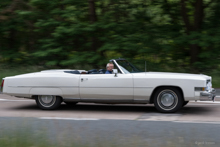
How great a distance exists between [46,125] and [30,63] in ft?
41.0

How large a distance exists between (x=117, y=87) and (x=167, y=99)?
3.93 feet

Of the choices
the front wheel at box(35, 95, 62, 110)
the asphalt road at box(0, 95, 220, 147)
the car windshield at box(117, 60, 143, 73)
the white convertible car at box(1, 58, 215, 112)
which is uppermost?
the car windshield at box(117, 60, 143, 73)

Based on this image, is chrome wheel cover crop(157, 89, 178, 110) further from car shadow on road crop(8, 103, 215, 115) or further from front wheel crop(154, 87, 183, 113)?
car shadow on road crop(8, 103, 215, 115)

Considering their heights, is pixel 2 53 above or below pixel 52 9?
below

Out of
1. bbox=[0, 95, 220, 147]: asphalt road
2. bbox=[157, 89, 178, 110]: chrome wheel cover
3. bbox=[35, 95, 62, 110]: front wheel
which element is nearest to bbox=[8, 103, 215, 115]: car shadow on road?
bbox=[0, 95, 220, 147]: asphalt road

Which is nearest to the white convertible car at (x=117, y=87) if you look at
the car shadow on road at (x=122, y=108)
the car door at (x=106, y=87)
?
the car door at (x=106, y=87)

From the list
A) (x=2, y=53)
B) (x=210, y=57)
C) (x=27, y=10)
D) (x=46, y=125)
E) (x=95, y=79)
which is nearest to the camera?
(x=46, y=125)

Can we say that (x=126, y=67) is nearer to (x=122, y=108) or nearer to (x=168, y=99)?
(x=122, y=108)

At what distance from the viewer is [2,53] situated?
19.6m

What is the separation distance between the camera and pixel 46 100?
9289 millimetres

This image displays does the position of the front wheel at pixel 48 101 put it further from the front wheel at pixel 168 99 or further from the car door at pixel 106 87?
the front wheel at pixel 168 99

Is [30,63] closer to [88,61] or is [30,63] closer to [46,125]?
[88,61]

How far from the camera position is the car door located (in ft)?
28.2

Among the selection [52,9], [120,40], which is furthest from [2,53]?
[120,40]
